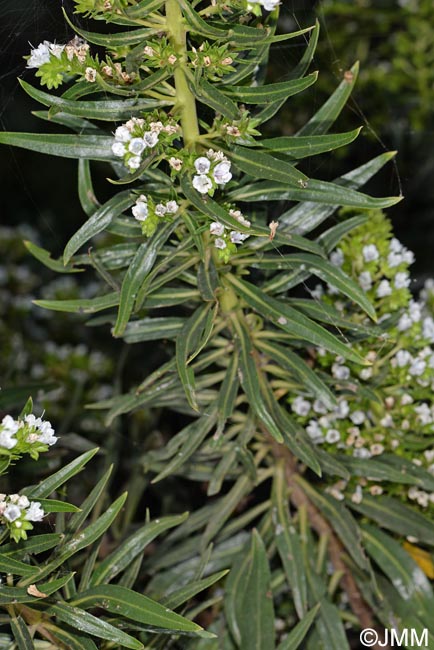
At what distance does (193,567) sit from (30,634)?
382 millimetres

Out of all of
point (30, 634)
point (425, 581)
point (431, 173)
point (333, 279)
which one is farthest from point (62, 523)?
point (431, 173)

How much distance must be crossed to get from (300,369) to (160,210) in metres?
0.27

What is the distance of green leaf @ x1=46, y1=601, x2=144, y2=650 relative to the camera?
769 mm

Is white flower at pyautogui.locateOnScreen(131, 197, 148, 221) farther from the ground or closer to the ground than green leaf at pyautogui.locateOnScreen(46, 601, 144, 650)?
farther from the ground

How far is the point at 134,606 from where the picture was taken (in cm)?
80

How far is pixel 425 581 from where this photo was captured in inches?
42.5

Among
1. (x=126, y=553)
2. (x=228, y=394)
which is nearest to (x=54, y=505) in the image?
(x=126, y=553)

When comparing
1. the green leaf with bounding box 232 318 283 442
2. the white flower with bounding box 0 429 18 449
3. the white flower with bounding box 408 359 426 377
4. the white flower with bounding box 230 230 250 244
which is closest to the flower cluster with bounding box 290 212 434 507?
the white flower with bounding box 408 359 426 377

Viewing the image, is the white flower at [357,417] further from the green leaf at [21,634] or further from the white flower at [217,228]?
the green leaf at [21,634]

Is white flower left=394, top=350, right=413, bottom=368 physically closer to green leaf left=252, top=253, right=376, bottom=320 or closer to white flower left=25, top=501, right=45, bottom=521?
green leaf left=252, top=253, right=376, bottom=320

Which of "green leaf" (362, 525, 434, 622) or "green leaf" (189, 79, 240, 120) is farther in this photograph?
"green leaf" (362, 525, 434, 622)

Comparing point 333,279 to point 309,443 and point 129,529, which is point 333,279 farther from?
point 129,529

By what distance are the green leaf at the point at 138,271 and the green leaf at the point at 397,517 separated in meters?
0.44

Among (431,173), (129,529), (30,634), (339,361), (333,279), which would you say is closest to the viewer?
(30,634)
